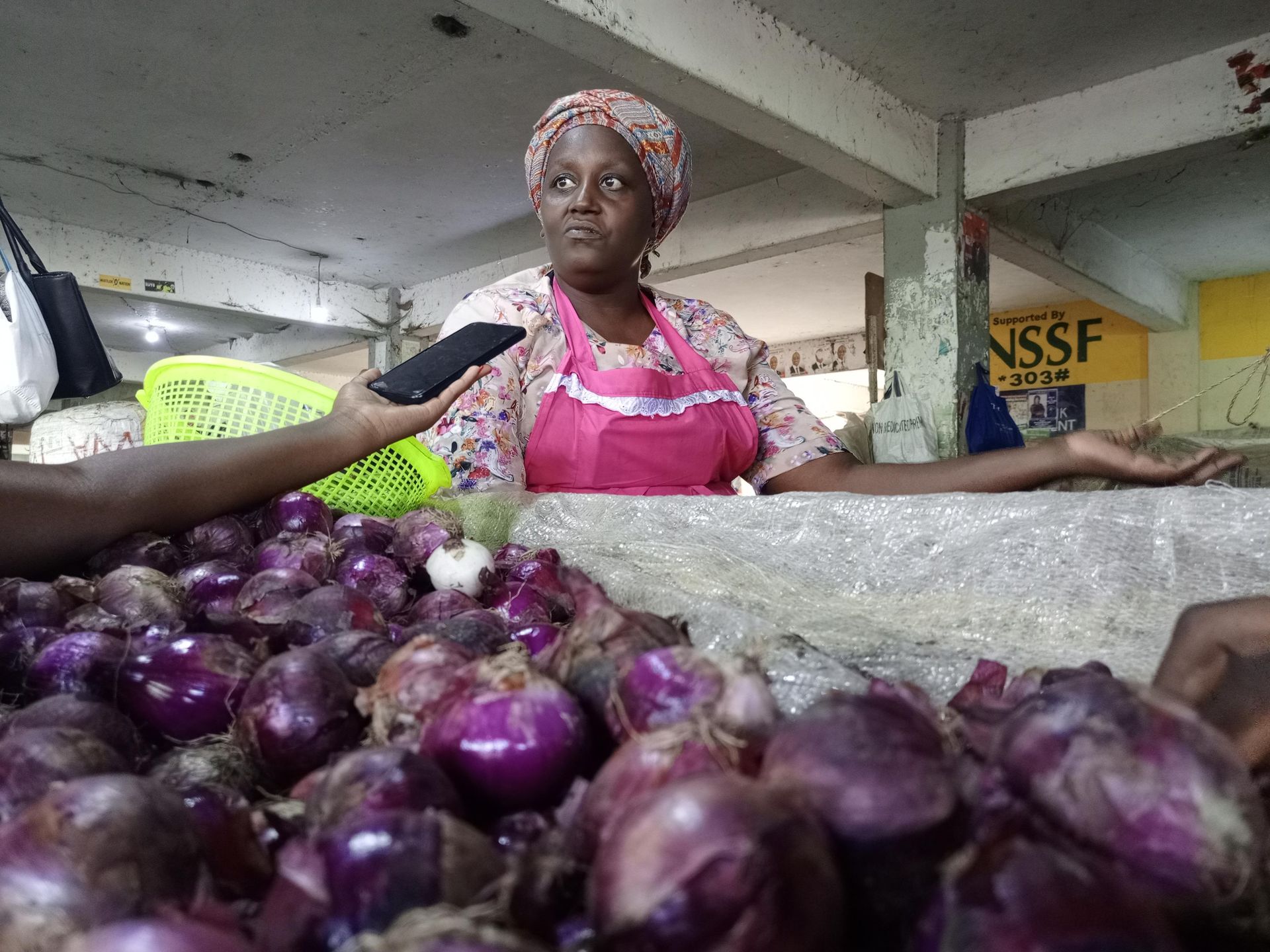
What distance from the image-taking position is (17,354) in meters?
2.82

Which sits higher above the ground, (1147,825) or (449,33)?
(449,33)

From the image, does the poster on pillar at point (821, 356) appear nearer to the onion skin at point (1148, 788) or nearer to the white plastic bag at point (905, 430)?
the white plastic bag at point (905, 430)

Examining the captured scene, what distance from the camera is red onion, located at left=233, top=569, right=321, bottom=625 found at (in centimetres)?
96

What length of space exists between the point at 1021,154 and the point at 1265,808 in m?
4.57

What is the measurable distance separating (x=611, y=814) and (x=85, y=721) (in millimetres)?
460

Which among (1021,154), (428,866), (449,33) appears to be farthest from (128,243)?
(428,866)

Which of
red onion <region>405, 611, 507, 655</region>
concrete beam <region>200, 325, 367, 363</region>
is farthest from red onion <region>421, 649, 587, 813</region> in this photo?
concrete beam <region>200, 325, 367, 363</region>

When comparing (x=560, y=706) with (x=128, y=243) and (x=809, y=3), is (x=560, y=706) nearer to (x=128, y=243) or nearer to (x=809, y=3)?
(x=809, y=3)

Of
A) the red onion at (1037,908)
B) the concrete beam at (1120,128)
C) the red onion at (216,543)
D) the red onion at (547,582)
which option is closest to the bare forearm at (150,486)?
the red onion at (216,543)

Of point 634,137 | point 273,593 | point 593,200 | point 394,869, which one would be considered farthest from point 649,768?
point 634,137

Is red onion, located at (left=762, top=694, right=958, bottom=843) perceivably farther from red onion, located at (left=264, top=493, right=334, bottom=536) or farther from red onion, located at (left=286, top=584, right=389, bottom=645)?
red onion, located at (left=264, top=493, right=334, bottom=536)

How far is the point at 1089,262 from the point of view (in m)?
6.62

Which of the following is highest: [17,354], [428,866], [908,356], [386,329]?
[386,329]

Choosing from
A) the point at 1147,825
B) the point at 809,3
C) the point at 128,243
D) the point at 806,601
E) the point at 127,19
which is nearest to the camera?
the point at 1147,825
